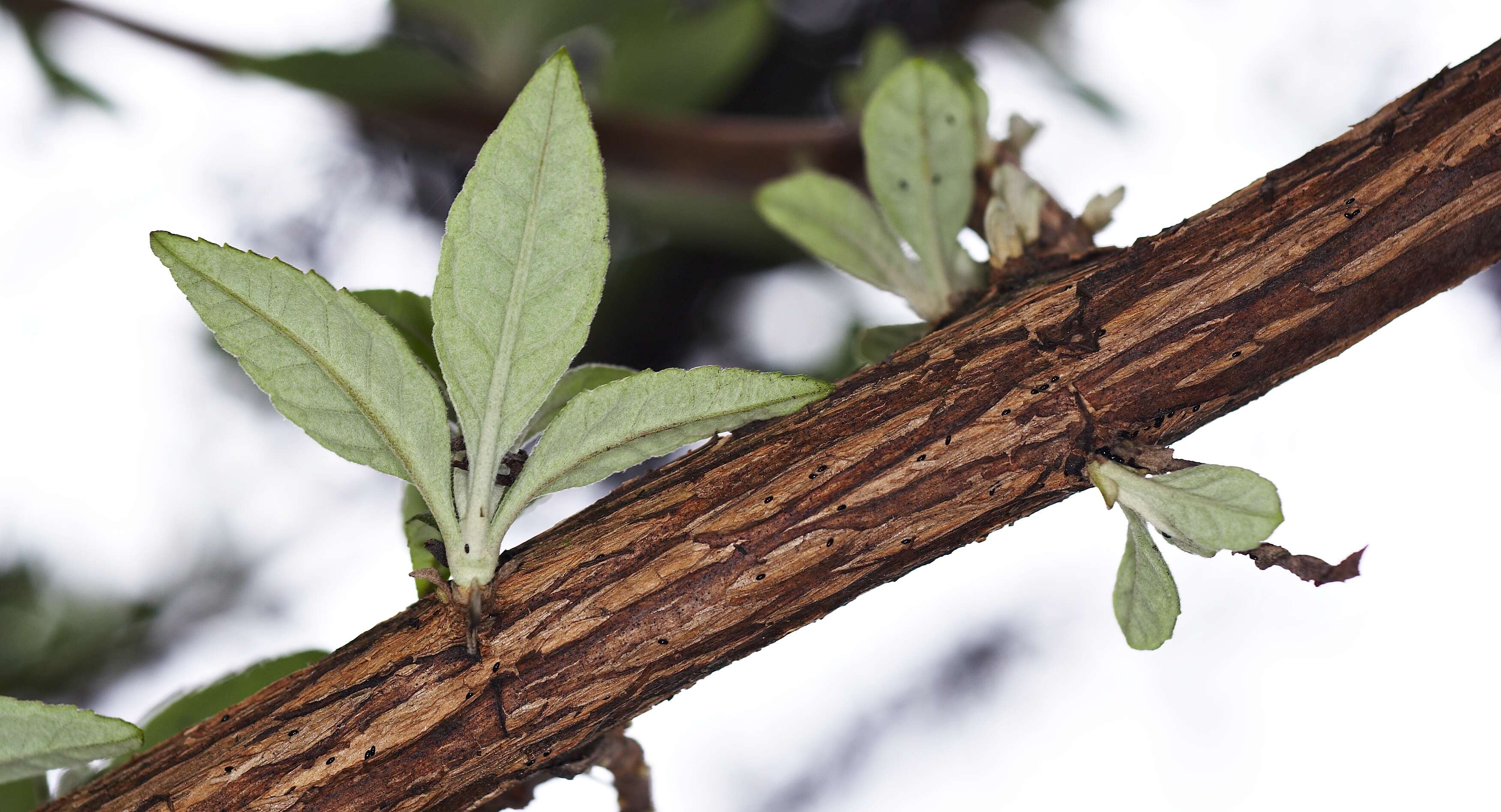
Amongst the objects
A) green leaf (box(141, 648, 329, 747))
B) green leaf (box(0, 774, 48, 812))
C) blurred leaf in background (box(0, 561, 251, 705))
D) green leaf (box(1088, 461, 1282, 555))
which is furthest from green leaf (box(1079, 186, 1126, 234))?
blurred leaf in background (box(0, 561, 251, 705))

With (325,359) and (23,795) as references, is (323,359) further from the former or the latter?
(23,795)

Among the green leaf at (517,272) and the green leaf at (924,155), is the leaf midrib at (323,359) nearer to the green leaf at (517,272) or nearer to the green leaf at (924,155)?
the green leaf at (517,272)

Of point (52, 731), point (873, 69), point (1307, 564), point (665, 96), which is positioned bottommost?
point (1307, 564)

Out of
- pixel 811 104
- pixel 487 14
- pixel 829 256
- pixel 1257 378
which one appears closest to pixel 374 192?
pixel 487 14

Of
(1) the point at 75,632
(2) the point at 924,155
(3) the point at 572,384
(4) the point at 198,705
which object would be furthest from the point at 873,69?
(1) the point at 75,632

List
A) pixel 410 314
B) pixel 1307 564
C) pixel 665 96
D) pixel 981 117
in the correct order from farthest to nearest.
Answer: pixel 665 96, pixel 981 117, pixel 410 314, pixel 1307 564

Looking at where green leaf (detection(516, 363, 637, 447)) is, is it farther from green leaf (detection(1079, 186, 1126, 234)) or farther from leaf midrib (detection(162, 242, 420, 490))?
green leaf (detection(1079, 186, 1126, 234))
